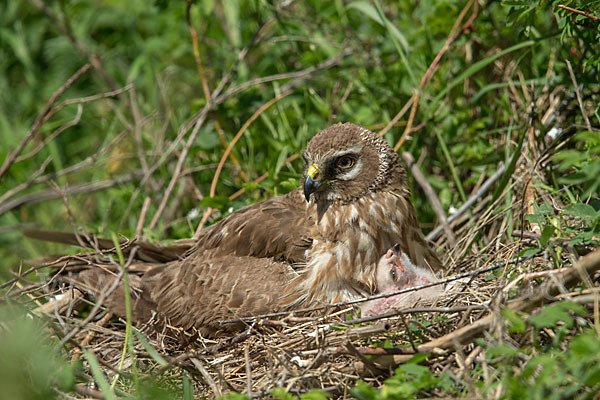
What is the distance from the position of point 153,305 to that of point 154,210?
151cm

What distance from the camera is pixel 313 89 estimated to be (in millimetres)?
5660

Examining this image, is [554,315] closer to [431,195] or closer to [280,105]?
[431,195]

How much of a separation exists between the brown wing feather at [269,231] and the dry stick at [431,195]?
108cm

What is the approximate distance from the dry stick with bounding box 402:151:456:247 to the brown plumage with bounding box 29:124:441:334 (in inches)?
19.3

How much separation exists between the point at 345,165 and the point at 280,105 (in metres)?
1.90

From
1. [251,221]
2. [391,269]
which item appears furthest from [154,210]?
[391,269]

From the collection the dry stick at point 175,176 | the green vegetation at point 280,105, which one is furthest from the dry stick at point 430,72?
the dry stick at point 175,176

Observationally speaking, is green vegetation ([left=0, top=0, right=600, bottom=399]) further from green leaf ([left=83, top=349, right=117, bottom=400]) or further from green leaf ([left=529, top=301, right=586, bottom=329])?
green leaf ([left=529, top=301, right=586, bottom=329])

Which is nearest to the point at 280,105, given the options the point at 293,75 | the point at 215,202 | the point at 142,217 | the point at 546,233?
the point at 293,75

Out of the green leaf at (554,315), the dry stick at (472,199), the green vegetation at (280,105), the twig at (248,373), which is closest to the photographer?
the green leaf at (554,315)

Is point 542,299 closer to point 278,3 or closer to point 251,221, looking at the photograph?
point 251,221

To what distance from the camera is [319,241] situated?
3.83m

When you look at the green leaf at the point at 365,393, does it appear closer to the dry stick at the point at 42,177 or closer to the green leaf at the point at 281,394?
the green leaf at the point at 281,394

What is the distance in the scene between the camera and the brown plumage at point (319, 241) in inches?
146
